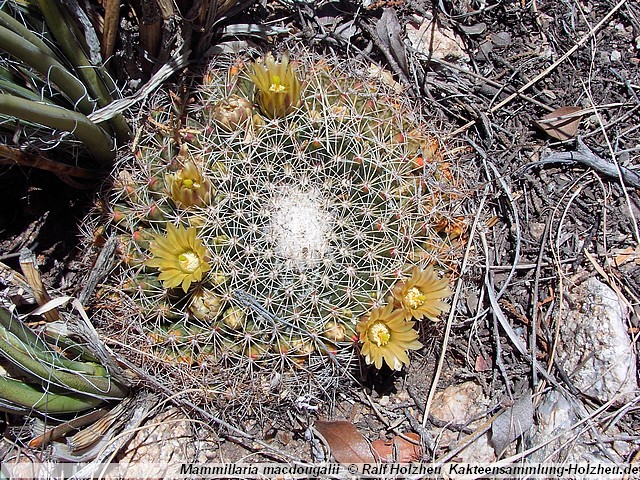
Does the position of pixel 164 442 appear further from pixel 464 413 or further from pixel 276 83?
pixel 276 83

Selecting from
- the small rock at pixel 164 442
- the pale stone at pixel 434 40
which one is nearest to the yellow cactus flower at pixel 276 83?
the pale stone at pixel 434 40

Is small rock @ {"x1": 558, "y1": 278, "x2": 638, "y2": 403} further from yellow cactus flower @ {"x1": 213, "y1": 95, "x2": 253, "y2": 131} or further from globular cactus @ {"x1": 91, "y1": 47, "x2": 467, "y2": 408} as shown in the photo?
yellow cactus flower @ {"x1": 213, "y1": 95, "x2": 253, "y2": 131}

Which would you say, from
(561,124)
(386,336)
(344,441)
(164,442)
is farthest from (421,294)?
(561,124)

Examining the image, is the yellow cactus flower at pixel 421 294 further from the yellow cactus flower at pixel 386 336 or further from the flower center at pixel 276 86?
the flower center at pixel 276 86

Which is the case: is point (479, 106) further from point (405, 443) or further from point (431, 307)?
point (405, 443)

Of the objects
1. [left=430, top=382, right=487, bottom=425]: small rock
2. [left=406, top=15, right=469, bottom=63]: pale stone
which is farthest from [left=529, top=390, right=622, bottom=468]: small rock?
[left=406, top=15, right=469, bottom=63]: pale stone

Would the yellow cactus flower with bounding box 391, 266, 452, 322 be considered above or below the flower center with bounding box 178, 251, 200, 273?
below
